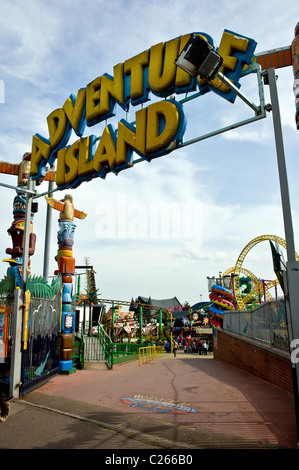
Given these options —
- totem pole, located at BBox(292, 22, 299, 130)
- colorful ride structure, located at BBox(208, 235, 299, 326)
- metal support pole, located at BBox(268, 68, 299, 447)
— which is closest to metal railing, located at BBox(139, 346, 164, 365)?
colorful ride structure, located at BBox(208, 235, 299, 326)

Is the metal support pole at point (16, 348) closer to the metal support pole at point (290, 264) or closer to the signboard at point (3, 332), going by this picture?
the signboard at point (3, 332)

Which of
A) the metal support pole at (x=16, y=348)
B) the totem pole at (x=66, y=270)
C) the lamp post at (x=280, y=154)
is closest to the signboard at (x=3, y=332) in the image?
the metal support pole at (x=16, y=348)

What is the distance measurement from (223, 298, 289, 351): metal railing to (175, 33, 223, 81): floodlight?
21.8 ft

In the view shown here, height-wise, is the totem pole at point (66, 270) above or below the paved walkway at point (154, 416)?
above

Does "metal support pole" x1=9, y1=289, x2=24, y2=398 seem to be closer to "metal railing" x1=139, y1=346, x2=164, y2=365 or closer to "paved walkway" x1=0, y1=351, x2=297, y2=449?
"paved walkway" x1=0, y1=351, x2=297, y2=449

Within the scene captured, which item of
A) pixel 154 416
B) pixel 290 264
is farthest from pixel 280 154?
pixel 154 416

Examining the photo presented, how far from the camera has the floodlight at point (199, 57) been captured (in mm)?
5020

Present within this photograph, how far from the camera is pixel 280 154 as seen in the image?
21.8ft

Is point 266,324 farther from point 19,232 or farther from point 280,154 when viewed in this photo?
point 19,232

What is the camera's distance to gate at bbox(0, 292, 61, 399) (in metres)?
9.95

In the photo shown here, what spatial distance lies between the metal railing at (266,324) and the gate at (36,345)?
750cm

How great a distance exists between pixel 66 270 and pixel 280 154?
35.2ft

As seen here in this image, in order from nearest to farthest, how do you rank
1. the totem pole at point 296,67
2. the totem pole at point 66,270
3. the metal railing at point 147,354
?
the totem pole at point 296,67 → the totem pole at point 66,270 → the metal railing at point 147,354
